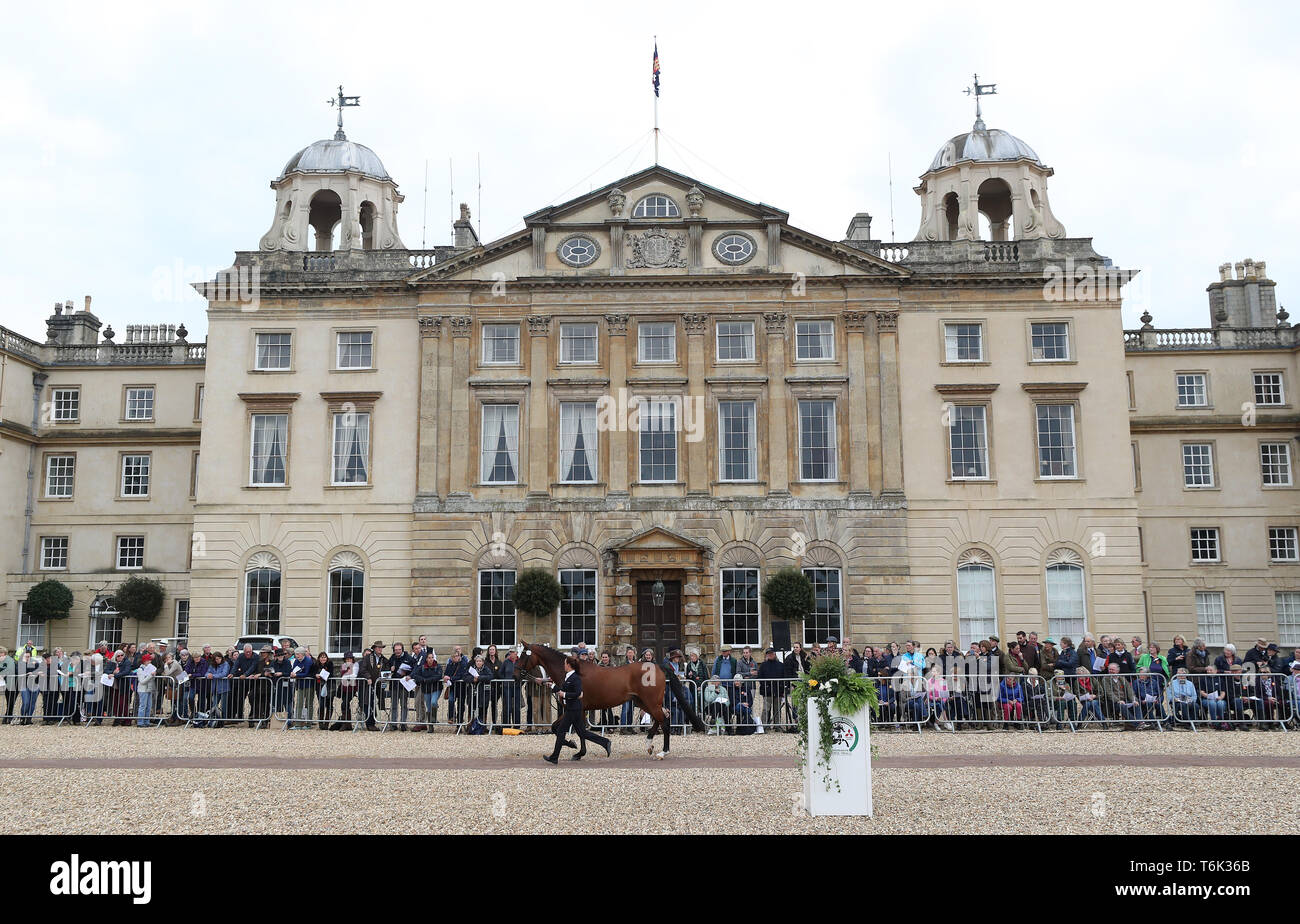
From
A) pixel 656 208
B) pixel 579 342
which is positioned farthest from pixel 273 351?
pixel 656 208

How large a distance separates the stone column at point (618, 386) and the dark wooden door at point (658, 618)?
10.2 ft

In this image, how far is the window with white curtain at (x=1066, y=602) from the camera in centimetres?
3234

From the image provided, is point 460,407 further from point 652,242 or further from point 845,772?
point 845,772

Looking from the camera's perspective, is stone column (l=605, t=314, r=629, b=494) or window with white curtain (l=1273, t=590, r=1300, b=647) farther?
window with white curtain (l=1273, t=590, r=1300, b=647)

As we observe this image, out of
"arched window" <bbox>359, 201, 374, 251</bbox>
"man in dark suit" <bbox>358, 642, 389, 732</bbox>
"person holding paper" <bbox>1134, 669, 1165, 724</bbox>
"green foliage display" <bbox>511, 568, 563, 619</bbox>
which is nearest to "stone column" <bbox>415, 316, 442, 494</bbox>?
"green foliage display" <bbox>511, 568, 563, 619</bbox>

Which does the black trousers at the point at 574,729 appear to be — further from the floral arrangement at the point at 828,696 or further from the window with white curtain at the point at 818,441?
the window with white curtain at the point at 818,441

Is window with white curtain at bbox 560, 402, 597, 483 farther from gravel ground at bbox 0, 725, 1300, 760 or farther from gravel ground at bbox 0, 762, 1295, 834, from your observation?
gravel ground at bbox 0, 762, 1295, 834

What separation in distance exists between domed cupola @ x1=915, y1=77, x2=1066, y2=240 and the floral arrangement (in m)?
26.5

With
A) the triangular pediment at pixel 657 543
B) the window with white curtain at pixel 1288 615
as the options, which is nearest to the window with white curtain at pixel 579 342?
the triangular pediment at pixel 657 543

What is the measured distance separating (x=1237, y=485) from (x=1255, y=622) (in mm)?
4989

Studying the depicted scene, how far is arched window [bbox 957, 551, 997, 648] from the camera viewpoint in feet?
106

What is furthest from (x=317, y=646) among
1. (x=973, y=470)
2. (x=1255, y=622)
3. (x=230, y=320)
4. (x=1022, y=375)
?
(x=1255, y=622)

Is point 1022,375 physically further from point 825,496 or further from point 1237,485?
point 1237,485

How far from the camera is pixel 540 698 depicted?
21.7m
